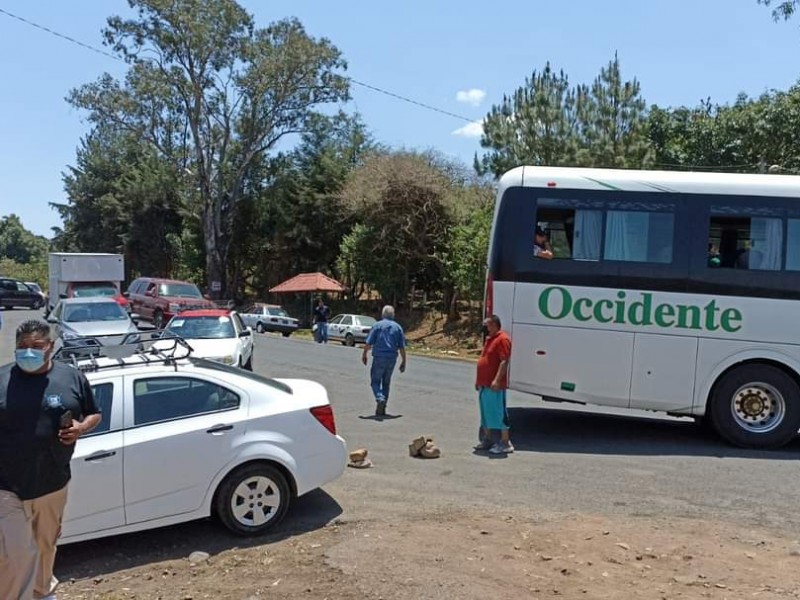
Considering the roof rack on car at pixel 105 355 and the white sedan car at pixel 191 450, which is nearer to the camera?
the white sedan car at pixel 191 450

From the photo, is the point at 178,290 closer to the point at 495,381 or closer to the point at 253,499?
the point at 495,381

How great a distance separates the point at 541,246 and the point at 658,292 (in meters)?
1.56

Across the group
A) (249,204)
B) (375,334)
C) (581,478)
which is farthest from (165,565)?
(249,204)

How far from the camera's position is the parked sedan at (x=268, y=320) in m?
34.2

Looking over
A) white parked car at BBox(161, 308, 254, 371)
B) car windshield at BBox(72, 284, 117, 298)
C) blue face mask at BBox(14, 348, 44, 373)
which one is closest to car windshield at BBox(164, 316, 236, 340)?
white parked car at BBox(161, 308, 254, 371)

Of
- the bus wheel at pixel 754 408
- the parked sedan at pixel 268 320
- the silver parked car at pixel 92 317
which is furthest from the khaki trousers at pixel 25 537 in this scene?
the parked sedan at pixel 268 320

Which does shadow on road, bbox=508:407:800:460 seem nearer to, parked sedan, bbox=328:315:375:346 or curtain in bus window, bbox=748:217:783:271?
curtain in bus window, bbox=748:217:783:271

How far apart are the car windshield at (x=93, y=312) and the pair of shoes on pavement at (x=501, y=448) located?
12.3m

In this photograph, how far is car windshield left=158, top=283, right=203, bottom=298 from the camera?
27.4 metres

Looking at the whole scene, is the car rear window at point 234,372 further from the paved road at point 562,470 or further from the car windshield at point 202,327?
the car windshield at point 202,327

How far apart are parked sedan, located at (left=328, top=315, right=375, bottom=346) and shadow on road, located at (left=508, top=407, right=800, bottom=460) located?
17.9 metres

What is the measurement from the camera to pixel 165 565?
5895mm

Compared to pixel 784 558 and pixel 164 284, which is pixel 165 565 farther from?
pixel 164 284

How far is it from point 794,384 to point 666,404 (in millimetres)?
1538
